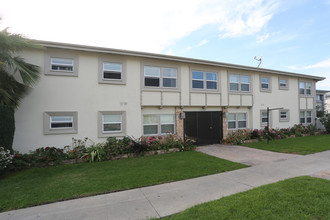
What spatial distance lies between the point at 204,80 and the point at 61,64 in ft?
27.8

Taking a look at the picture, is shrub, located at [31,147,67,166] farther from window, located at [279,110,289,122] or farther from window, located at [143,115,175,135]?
window, located at [279,110,289,122]

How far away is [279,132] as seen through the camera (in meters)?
12.9

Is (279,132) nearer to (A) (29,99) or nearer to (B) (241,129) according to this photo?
(B) (241,129)

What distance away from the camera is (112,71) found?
8.98 meters

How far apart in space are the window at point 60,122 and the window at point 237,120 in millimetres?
10180

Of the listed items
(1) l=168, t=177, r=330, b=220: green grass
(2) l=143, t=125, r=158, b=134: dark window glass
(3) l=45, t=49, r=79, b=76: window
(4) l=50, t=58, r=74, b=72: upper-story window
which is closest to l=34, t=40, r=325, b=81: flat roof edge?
(3) l=45, t=49, r=79, b=76: window

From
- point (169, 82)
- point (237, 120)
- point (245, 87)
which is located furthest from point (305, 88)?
point (169, 82)

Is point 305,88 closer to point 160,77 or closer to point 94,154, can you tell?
point 160,77

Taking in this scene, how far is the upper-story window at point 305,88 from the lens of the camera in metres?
15.2

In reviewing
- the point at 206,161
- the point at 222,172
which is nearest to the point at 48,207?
the point at 222,172

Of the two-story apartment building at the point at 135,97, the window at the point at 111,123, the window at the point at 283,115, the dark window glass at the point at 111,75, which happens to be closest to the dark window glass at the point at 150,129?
the two-story apartment building at the point at 135,97

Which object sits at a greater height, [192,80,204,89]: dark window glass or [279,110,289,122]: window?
[192,80,204,89]: dark window glass

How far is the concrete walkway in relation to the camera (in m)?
3.33

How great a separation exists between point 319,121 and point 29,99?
2279 centimetres
